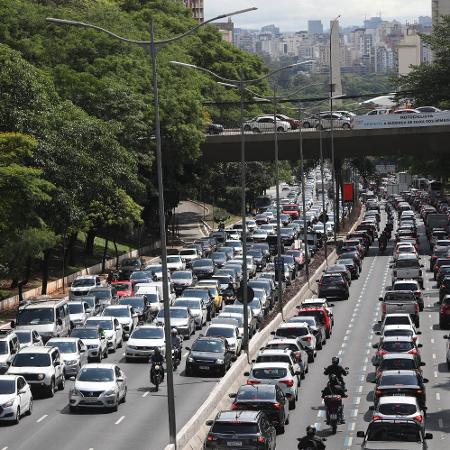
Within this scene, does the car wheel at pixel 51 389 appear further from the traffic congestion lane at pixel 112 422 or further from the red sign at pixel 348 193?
the red sign at pixel 348 193

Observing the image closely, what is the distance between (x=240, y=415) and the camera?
29484mm

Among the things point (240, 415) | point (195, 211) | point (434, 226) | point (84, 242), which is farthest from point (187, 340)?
point (195, 211)

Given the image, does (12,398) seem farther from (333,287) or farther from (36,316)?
(333,287)

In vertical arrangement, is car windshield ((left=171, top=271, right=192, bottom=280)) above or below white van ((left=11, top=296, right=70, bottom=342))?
below

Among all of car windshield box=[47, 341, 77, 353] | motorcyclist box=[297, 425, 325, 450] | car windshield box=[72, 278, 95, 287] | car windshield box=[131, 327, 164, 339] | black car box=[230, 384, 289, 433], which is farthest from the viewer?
car windshield box=[72, 278, 95, 287]

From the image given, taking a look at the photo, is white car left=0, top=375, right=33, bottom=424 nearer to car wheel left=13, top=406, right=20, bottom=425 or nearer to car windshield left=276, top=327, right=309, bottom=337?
car wheel left=13, top=406, right=20, bottom=425

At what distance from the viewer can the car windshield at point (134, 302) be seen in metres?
56.6

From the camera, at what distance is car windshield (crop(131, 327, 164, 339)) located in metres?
47.7

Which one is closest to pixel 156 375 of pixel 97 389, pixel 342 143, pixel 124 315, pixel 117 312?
pixel 97 389

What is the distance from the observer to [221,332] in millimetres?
47406

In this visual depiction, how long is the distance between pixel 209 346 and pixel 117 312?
9.54m

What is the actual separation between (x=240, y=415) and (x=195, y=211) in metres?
107

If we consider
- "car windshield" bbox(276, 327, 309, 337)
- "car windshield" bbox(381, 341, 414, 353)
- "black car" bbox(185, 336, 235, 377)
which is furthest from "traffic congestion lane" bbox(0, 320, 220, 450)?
"car windshield" bbox(381, 341, 414, 353)

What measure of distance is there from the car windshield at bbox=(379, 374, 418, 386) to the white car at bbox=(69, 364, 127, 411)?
708 cm
